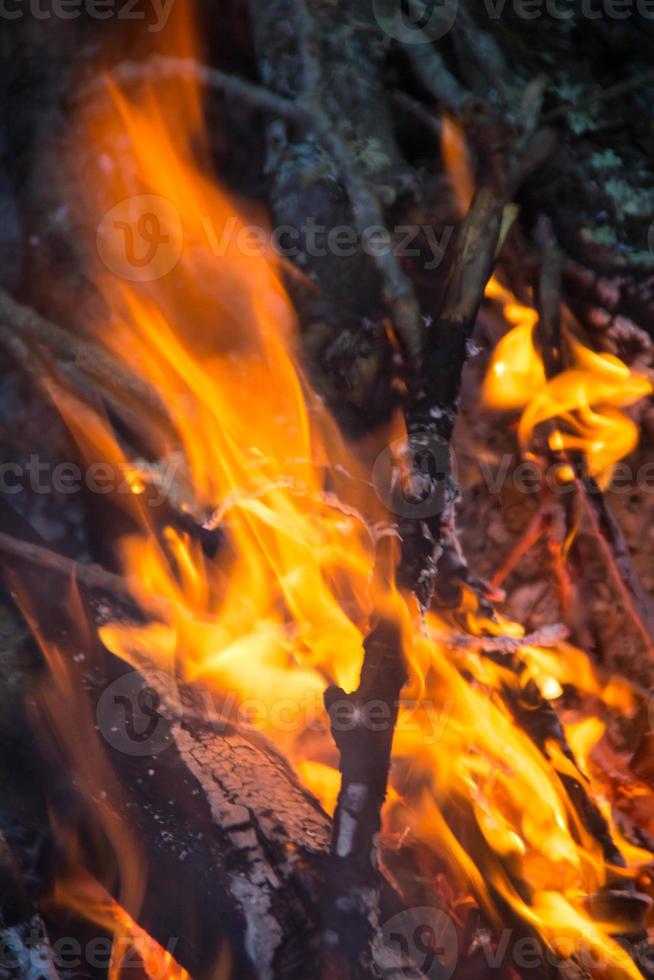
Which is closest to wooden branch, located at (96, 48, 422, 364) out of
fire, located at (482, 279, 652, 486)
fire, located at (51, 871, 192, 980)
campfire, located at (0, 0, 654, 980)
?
campfire, located at (0, 0, 654, 980)

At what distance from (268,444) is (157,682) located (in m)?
0.53

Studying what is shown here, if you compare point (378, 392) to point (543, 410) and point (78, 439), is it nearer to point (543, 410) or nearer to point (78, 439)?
point (543, 410)

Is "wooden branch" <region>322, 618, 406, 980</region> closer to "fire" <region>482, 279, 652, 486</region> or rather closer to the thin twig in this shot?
the thin twig

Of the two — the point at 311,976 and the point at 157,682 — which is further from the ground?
the point at 157,682

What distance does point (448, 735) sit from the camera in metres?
1.70

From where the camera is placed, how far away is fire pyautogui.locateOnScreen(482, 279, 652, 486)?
6.29ft

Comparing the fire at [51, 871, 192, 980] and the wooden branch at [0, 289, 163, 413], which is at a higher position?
the wooden branch at [0, 289, 163, 413]

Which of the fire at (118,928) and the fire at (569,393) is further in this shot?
the fire at (569,393)

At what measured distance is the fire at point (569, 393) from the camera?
75.5 inches

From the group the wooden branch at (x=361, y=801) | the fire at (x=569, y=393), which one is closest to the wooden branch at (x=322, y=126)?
the fire at (x=569, y=393)

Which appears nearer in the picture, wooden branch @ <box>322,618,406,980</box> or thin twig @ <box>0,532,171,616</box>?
wooden branch @ <box>322,618,406,980</box>

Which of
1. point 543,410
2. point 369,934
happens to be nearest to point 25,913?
point 369,934

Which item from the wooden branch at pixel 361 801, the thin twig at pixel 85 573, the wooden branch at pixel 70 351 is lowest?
the wooden branch at pixel 361 801

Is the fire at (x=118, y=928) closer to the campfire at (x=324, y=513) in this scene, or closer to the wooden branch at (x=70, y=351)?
the campfire at (x=324, y=513)
